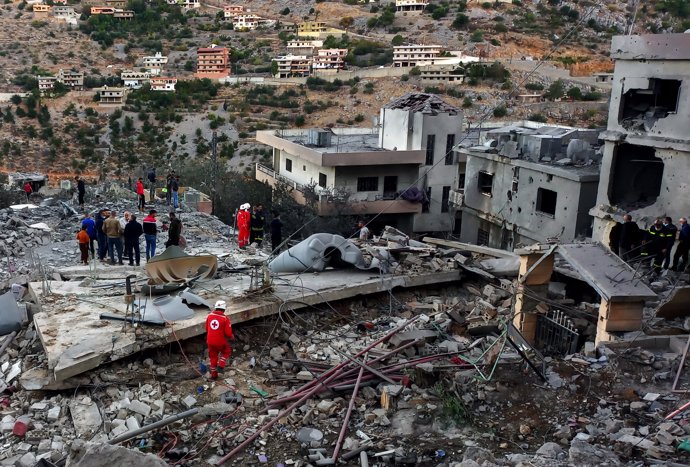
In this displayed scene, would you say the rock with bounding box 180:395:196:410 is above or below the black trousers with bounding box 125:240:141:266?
below

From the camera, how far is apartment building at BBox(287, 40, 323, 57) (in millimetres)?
86688

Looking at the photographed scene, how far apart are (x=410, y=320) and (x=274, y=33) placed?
3576 inches

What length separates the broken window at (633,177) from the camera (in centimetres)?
Answer: 1833

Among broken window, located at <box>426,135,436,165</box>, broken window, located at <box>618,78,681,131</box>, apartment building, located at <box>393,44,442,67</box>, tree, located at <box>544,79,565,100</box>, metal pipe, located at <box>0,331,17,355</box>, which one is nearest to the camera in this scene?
metal pipe, located at <box>0,331,17,355</box>

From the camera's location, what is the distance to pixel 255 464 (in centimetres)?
700

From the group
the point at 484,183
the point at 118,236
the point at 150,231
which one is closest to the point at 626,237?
the point at 150,231

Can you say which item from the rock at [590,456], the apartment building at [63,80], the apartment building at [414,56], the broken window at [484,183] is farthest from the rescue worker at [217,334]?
the apartment building at [414,56]

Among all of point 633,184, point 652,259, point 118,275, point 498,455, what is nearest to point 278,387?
point 498,455

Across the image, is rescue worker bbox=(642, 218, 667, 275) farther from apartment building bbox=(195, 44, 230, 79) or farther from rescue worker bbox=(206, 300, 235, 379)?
apartment building bbox=(195, 44, 230, 79)

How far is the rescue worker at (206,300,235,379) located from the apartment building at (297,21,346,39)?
87.4m

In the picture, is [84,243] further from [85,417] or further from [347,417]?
[347,417]

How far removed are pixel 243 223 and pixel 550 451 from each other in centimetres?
948

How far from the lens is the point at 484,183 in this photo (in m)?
25.5

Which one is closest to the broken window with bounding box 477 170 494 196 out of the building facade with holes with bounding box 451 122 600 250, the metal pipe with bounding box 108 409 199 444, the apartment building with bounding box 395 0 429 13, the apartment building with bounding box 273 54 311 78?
the building facade with holes with bounding box 451 122 600 250
